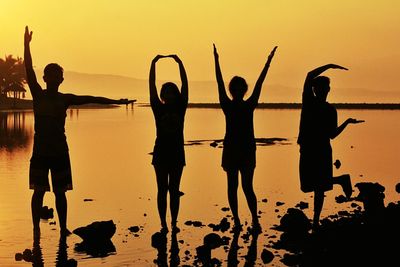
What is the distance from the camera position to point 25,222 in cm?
1248

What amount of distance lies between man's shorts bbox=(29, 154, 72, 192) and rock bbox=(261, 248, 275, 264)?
116 inches

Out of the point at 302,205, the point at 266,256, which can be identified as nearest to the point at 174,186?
the point at 266,256

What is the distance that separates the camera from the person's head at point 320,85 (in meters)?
11.2

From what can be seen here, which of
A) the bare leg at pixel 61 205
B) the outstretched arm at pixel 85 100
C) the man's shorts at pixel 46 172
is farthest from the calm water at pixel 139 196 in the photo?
the outstretched arm at pixel 85 100

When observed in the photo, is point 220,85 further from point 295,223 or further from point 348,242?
point 348,242

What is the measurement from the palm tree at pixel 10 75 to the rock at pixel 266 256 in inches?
6204

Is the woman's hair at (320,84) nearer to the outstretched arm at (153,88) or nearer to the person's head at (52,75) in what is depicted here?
the outstretched arm at (153,88)

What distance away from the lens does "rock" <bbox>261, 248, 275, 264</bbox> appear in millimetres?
9336

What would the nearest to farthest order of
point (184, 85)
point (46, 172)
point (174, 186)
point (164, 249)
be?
point (164, 249)
point (46, 172)
point (174, 186)
point (184, 85)

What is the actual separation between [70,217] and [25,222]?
921 mm

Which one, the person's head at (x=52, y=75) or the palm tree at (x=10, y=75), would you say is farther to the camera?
the palm tree at (x=10, y=75)

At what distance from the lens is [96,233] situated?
1065 cm

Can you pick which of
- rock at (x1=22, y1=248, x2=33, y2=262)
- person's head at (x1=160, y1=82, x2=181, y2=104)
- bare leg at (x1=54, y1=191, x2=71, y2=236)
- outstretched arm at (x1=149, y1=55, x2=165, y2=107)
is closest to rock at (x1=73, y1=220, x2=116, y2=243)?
bare leg at (x1=54, y1=191, x2=71, y2=236)

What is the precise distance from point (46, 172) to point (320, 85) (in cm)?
414
